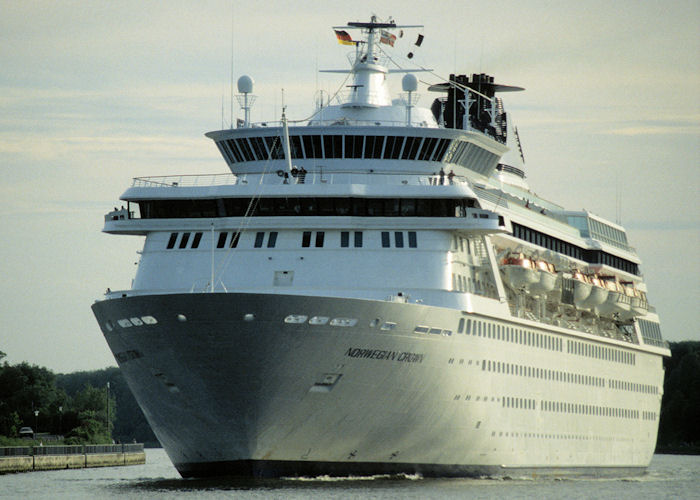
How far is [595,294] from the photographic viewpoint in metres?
53.6

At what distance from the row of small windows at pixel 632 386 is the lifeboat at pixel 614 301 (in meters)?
2.77

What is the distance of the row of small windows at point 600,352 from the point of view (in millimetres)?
51250

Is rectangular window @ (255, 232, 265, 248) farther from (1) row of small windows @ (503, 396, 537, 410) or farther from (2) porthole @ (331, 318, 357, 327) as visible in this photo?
(1) row of small windows @ (503, 396, 537, 410)

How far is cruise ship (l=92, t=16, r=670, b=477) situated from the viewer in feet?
121

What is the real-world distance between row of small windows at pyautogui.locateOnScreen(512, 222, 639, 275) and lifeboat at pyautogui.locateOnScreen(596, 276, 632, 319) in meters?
1.06

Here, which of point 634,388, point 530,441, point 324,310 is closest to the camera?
point 324,310

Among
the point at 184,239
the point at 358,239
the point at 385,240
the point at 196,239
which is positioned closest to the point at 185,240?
the point at 184,239

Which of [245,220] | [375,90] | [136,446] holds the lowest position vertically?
[136,446]

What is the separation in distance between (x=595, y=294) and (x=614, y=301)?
2367 mm

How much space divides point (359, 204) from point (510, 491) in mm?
9431

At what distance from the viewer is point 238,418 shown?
3734 cm

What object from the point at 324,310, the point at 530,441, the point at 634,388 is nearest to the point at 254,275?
the point at 324,310

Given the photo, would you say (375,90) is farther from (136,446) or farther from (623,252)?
(136,446)

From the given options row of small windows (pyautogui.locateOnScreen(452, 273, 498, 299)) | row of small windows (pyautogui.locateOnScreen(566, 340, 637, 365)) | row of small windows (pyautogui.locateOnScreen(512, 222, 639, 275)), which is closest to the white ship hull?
row of small windows (pyautogui.locateOnScreen(452, 273, 498, 299))
